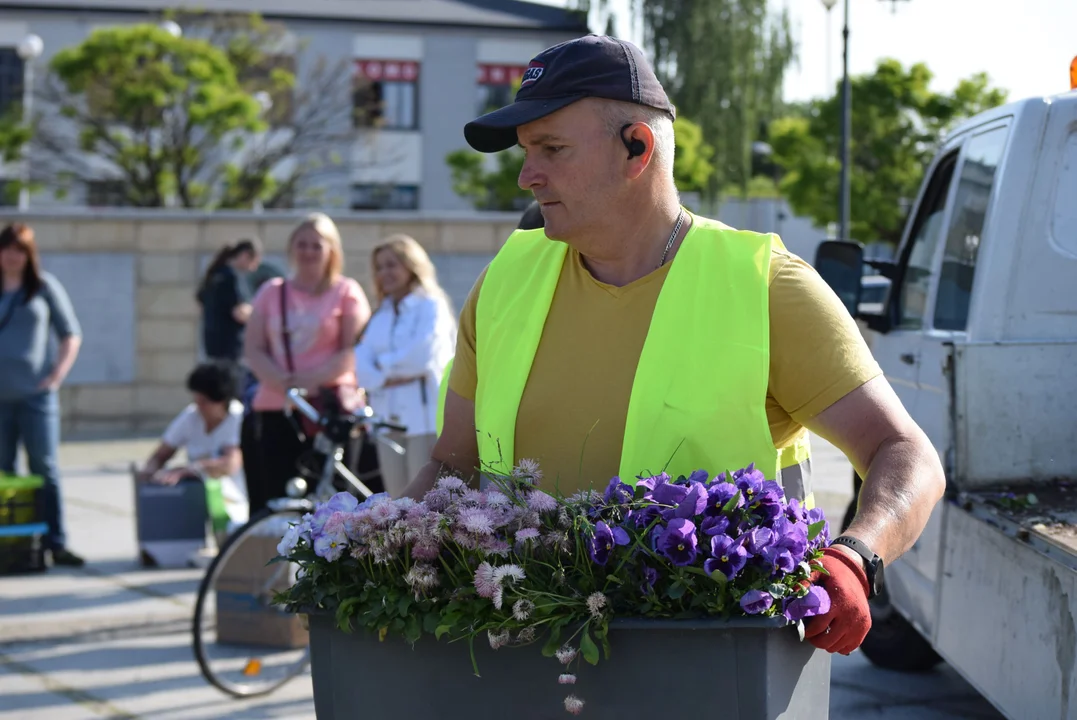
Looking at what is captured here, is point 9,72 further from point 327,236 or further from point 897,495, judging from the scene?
point 897,495

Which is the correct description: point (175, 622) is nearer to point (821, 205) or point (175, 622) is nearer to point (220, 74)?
point (220, 74)

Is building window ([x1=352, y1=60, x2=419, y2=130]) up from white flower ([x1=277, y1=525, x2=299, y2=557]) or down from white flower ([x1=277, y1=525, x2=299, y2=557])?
up

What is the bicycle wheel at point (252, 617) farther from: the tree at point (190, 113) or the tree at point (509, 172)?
the tree at point (509, 172)

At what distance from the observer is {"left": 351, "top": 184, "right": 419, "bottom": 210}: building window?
4291cm

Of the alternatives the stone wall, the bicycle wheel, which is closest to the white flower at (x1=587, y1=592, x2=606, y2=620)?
the bicycle wheel

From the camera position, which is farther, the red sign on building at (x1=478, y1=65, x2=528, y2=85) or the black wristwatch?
the red sign on building at (x1=478, y1=65, x2=528, y2=85)

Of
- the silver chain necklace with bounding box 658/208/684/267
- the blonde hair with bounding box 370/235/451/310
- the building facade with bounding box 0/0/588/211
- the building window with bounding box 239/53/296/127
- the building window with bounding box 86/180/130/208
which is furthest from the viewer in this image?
the building facade with bounding box 0/0/588/211

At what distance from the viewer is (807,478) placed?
2381 millimetres

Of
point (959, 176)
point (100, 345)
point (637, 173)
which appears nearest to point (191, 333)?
point (100, 345)

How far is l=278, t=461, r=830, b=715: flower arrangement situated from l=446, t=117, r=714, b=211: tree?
29.6 meters

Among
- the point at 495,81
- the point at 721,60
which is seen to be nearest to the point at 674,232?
the point at 721,60

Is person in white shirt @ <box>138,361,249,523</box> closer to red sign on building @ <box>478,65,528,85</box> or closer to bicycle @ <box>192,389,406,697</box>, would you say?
bicycle @ <box>192,389,406,697</box>

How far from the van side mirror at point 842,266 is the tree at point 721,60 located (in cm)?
2832

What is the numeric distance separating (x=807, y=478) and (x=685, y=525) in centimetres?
68
